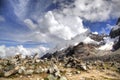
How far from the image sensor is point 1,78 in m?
45.5

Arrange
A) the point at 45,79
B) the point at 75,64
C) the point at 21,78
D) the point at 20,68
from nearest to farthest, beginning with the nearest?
the point at 45,79 < the point at 21,78 < the point at 20,68 < the point at 75,64

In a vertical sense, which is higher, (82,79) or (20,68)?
(20,68)

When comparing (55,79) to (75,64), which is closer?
(55,79)

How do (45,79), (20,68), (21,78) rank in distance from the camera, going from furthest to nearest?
1. (20,68)
2. (21,78)
3. (45,79)

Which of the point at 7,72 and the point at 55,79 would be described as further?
the point at 7,72

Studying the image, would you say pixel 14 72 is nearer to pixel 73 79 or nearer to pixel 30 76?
pixel 30 76

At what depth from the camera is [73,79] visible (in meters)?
50.7

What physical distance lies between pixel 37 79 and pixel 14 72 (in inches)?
245

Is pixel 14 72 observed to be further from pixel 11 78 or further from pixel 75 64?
pixel 75 64

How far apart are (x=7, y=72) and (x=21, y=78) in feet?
11.9

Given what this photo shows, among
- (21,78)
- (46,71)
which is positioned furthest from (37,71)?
(21,78)

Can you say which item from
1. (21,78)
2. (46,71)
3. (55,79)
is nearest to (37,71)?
(46,71)

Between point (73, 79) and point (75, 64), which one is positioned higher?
point (75, 64)

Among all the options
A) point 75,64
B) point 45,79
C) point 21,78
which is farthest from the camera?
point 75,64
